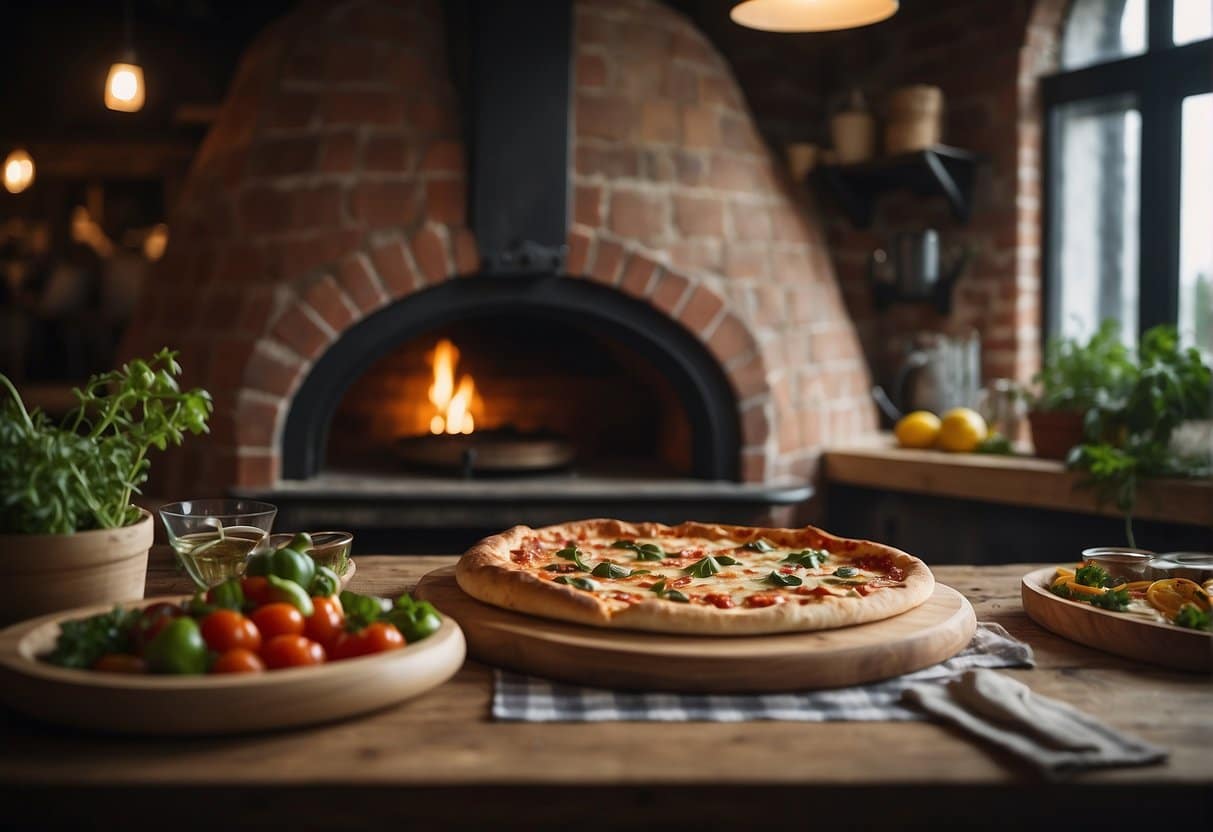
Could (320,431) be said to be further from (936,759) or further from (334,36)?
(936,759)

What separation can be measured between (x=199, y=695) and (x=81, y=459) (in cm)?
45

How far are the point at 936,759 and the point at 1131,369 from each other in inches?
94.7

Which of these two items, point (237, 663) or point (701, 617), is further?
point (701, 617)

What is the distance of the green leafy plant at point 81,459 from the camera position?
4.36ft

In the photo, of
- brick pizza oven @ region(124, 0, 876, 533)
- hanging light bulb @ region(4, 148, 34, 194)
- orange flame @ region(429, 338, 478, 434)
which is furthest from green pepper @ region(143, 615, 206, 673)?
hanging light bulb @ region(4, 148, 34, 194)

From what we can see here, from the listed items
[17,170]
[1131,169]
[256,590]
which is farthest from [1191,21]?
[17,170]

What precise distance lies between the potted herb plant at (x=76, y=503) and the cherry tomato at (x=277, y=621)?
1.00 feet

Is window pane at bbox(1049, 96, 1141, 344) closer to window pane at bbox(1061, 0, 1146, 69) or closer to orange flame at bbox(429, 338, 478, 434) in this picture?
window pane at bbox(1061, 0, 1146, 69)

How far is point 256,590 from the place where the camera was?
4.22 ft

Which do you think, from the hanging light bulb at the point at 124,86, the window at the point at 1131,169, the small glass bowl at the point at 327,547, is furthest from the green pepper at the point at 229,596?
the window at the point at 1131,169

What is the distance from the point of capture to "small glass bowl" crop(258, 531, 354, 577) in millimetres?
1619

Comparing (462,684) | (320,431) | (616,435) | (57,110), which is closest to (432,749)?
(462,684)

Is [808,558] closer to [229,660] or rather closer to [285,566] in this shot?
[285,566]

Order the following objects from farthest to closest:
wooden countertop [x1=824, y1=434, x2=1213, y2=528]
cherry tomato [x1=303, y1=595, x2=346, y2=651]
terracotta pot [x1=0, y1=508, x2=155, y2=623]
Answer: wooden countertop [x1=824, y1=434, x2=1213, y2=528]
terracotta pot [x1=0, y1=508, x2=155, y2=623]
cherry tomato [x1=303, y1=595, x2=346, y2=651]
